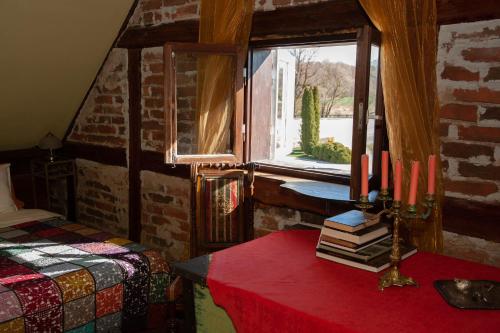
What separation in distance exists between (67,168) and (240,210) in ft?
7.25

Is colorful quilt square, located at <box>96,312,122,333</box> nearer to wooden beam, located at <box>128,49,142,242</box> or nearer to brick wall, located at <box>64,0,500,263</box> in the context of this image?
brick wall, located at <box>64,0,500,263</box>

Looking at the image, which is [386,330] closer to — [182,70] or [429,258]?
[429,258]

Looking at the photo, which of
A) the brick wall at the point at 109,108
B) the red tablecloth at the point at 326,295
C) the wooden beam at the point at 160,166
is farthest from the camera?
the brick wall at the point at 109,108

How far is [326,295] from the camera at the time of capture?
1702 mm

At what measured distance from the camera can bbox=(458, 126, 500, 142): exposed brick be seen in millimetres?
2209

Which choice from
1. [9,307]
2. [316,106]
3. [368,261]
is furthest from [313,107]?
[9,307]

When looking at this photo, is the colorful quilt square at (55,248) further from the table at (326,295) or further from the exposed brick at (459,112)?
the exposed brick at (459,112)

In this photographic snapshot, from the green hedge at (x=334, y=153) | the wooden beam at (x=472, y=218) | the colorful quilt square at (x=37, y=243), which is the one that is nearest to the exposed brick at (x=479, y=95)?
the wooden beam at (x=472, y=218)

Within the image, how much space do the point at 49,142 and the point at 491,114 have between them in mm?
3574

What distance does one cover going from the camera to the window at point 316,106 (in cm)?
238

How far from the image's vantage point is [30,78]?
154 inches

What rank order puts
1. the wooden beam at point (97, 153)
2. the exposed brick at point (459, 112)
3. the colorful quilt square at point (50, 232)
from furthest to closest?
the wooden beam at point (97, 153) → the colorful quilt square at point (50, 232) → the exposed brick at point (459, 112)

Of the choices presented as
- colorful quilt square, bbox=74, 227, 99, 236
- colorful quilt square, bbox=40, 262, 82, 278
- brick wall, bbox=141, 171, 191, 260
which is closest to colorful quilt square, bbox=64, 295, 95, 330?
colorful quilt square, bbox=40, 262, 82, 278

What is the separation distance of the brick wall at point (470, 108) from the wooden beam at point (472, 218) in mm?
36
